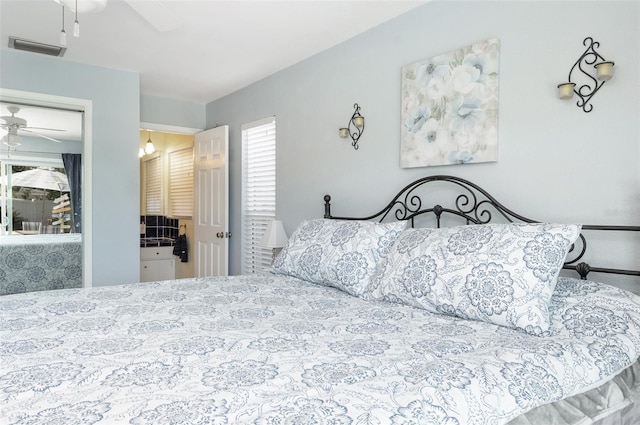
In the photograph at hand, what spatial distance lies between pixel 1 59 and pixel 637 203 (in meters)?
4.43

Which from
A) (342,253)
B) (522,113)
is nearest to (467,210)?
(522,113)

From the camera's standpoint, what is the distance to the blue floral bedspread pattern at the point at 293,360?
0.87 metres

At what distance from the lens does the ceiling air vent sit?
10.4ft

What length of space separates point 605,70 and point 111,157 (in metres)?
3.80

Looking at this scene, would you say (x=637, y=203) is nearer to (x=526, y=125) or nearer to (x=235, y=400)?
(x=526, y=125)

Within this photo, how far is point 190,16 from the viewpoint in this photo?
8.93 feet

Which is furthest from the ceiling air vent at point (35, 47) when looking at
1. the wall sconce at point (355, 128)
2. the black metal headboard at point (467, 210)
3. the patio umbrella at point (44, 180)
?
the black metal headboard at point (467, 210)

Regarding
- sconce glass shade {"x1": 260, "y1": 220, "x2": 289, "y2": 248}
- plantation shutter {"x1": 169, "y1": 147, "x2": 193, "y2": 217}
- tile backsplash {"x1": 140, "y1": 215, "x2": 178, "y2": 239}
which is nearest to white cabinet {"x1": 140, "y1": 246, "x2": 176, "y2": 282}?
plantation shutter {"x1": 169, "y1": 147, "x2": 193, "y2": 217}

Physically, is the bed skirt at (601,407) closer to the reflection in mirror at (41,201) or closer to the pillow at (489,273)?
the pillow at (489,273)

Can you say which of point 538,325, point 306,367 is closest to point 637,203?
point 538,325

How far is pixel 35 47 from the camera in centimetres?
329

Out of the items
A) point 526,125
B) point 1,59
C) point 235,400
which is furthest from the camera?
point 1,59

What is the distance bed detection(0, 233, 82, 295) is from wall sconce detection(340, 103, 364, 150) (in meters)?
2.70

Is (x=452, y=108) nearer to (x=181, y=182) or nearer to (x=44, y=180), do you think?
(x=44, y=180)
